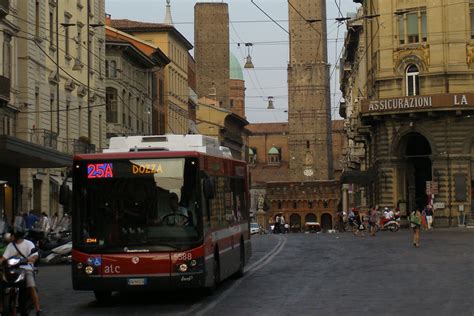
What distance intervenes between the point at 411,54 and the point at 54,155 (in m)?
30.2

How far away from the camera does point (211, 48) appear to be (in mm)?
144750

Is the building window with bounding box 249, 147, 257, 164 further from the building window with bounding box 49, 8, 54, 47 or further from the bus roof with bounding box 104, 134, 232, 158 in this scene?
the bus roof with bounding box 104, 134, 232, 158

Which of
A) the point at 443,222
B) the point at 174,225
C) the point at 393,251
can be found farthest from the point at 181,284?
the point at 443,222

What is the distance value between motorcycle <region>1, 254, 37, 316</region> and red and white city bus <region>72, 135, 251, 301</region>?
2.27m

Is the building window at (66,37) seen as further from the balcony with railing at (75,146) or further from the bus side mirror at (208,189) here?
the bus side mirror at (208,189)

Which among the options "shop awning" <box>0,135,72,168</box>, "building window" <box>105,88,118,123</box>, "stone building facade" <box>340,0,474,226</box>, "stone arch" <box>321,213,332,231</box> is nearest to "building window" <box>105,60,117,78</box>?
"building window" <box>105,88,118,123</box>

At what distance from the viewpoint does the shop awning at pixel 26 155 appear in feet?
107

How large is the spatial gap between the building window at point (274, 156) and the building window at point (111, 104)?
4603 inches

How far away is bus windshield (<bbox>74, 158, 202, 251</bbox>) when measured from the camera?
17656 mm

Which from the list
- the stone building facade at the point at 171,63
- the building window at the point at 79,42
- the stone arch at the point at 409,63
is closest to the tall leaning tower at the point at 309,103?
the stone building facade at the point at 171,63

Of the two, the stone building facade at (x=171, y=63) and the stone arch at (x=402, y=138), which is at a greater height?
the stone building facade at (x=171, y=63)

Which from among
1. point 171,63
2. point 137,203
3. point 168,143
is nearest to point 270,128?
point 171,63

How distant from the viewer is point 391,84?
63188mm

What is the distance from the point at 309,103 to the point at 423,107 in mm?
82644
